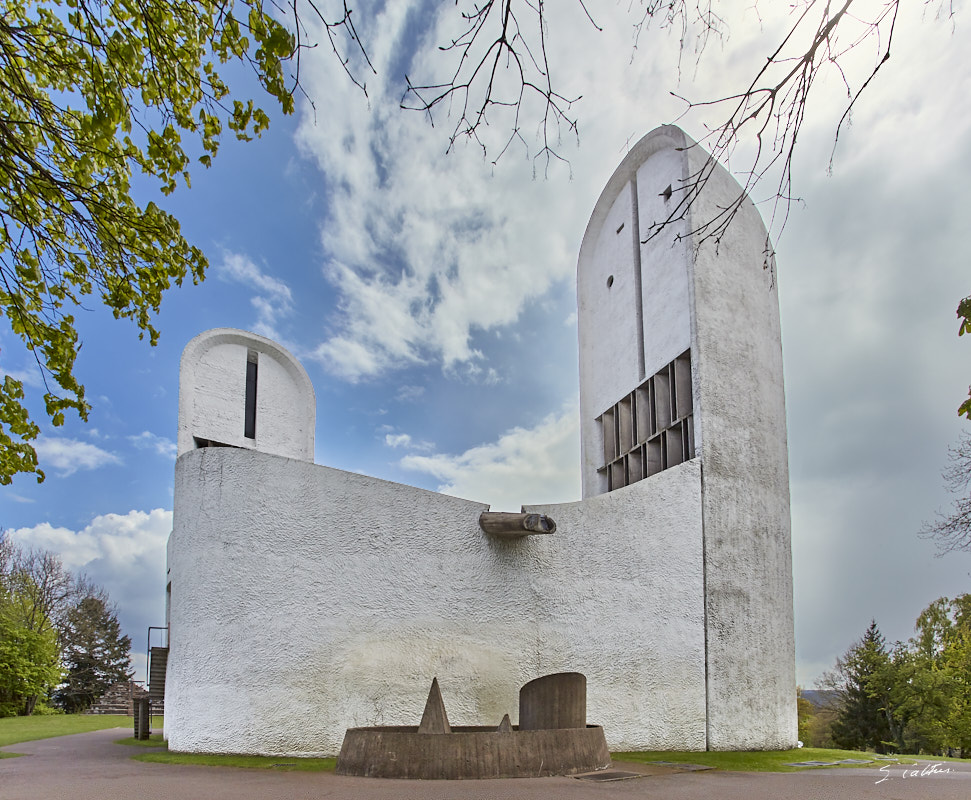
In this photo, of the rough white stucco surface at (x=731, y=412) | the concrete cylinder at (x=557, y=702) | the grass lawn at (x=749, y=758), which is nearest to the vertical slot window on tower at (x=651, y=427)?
the rough white stucco surface at (x=731, y=412)

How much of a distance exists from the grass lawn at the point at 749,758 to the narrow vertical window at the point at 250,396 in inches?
407

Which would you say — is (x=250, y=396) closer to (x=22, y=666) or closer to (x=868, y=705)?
(x=22, y=666)

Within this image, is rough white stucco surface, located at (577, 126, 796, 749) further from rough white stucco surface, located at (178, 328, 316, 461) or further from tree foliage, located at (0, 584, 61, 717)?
tree foliage, located at (0, 584, 61, 717)

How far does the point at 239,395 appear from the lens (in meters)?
17.2

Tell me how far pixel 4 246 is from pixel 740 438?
38.3 feet

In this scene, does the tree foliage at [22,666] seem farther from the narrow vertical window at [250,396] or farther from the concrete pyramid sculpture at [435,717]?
the concrete pyramid sculpture at [435,717]

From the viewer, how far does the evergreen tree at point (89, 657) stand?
32.2m

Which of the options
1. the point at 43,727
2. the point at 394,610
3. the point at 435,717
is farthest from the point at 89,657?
the point at 435,717

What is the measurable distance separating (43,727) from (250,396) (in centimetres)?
1036

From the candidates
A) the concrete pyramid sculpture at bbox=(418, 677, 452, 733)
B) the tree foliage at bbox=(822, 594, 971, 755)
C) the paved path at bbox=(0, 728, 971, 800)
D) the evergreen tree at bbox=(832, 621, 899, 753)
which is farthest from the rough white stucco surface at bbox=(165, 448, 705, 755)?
the evergreen tree at bbox=(832, 621, 899, 753)

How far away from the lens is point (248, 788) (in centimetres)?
757

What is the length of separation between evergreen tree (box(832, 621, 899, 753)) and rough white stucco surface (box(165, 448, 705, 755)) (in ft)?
63.5

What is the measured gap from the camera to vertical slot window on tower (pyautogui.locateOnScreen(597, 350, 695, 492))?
14.3m

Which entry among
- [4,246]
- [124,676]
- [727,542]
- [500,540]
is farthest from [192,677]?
[124,676]
